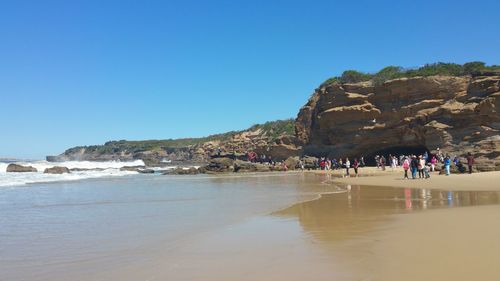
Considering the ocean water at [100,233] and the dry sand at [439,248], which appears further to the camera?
the ocean water at [100,233]

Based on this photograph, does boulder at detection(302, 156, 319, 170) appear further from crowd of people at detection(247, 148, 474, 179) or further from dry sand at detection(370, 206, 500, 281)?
dry sand at detection(370, 206, 500, 281)

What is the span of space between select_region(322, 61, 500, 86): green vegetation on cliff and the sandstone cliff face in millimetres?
2027

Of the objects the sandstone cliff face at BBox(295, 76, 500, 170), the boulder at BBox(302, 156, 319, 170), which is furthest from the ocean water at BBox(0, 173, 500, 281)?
the boulder at BBox(302, 156, 319, 170)

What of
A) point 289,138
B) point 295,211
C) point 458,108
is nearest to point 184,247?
point 295,211

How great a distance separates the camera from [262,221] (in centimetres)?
1107

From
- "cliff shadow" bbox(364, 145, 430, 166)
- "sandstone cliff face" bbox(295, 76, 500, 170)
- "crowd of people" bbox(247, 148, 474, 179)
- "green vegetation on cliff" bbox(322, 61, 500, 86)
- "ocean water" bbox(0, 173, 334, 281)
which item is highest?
"green vegetation on cliff" bbox(322, 61, 500, 86)

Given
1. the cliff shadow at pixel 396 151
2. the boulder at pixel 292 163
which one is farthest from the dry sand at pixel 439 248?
the boulder at pixel 292 163

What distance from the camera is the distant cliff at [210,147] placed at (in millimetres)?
63031

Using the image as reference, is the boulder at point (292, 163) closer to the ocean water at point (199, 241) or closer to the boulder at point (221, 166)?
the boulder at point (221, 166)

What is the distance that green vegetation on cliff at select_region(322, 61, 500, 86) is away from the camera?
42.7 m

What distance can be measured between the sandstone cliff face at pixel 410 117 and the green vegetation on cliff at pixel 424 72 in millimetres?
2027

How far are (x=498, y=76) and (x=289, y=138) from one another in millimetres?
29124

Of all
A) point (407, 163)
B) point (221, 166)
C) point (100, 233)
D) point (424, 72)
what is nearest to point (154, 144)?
point (221, 166)

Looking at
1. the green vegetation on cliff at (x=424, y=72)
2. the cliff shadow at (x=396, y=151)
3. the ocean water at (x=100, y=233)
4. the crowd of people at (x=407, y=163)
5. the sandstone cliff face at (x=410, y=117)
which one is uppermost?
the green vegetation on cliff at (x=424, y=72)
